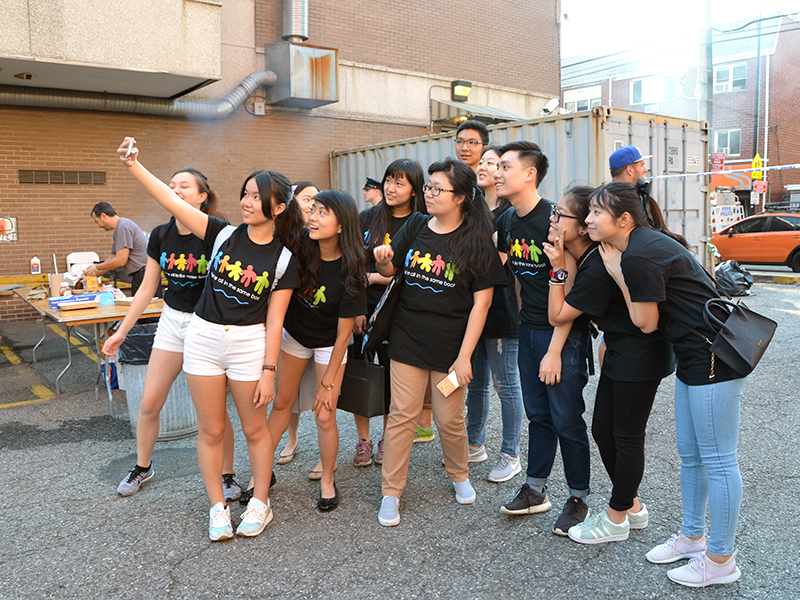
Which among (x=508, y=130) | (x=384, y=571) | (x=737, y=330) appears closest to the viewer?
(x=737, y=330)

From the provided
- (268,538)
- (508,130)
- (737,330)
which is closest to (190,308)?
(268,538)

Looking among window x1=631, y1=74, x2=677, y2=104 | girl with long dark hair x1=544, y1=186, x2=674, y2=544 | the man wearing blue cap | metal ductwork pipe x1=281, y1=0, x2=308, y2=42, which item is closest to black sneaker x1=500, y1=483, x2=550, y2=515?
girl with long dark hair x1=544, y1=186, x2=674, y2=544

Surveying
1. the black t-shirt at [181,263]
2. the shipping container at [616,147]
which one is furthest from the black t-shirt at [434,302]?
the shipping container at [616,147]

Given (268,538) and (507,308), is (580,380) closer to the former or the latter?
(507,308)

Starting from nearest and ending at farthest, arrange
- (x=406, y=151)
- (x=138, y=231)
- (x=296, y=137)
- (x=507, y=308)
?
1. (x=507, y=308)
2. (x=138, y=231)
3. (x=406, y=151)
4. (x=296, y=137)

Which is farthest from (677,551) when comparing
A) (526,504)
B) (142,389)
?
(142,389)

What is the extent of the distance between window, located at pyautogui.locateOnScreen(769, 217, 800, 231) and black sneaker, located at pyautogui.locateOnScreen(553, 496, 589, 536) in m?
16.1

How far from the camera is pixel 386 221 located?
4320 millimetres

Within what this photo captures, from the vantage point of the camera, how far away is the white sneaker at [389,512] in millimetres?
3561

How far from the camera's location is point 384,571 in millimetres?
3105

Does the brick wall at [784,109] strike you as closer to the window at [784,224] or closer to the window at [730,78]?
the window at [730,78]

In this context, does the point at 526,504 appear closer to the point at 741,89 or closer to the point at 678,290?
the point at 678,290

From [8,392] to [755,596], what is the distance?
6785 millimetres

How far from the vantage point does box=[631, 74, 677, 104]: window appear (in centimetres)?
3600
